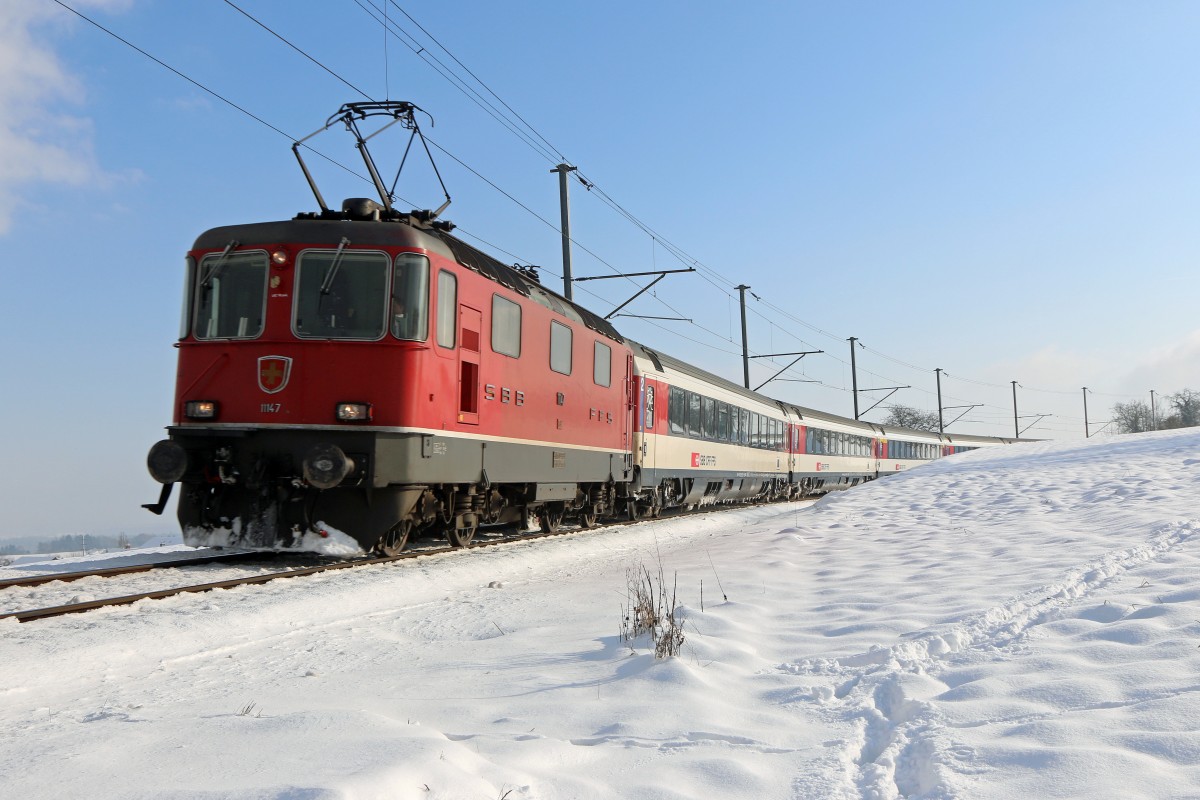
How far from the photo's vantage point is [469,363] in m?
9.77

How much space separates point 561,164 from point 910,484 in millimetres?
10080

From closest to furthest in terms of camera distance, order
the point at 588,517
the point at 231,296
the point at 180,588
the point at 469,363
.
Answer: the point at 180,588
the point at 231,296
the point at 469,363
the point at 588,517

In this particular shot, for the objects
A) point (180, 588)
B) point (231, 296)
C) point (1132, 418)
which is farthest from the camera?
point (1132, 418)

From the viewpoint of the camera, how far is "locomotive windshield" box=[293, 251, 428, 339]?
8828mm

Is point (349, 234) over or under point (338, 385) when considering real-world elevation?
over

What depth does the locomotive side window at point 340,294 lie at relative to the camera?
349 inches

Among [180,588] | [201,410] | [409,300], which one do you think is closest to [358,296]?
[409,300]

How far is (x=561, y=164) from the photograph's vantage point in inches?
750

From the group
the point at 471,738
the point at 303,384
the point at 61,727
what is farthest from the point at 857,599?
the point at 303,384

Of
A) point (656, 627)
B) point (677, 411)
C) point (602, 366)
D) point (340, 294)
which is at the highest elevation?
point (602, 366)

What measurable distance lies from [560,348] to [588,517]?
12.6 feet

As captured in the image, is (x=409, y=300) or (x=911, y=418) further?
(x=911, y=418)

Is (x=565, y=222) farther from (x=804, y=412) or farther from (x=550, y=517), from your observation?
(x=804, y=412)

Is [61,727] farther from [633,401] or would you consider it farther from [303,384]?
[633,401]
